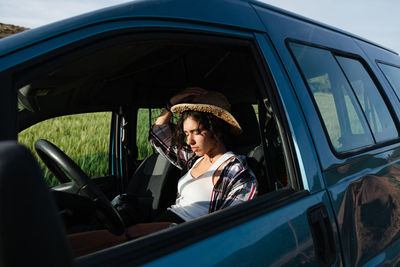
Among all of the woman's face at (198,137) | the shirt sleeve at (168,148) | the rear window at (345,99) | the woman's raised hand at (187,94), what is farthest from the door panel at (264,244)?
the shirt sleeve at (168,148)

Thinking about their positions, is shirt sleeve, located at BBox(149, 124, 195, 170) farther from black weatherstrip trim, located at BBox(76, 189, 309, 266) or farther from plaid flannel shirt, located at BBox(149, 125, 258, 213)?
black weatherstrip trim, located at BBox(76, 189, 309, 266)

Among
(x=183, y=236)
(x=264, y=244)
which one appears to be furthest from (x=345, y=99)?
(x=183, y=236)

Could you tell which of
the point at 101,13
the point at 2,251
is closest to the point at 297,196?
the point at 101,13

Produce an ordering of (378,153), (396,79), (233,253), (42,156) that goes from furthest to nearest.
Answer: (396,79), (42,156), (378,153), (233,253)

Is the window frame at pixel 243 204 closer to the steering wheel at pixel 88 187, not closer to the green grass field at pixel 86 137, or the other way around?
the steering wheel at pixel 88 187

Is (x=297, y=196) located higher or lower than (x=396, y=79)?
lower

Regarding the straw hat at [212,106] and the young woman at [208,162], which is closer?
the young woman at [208,162]

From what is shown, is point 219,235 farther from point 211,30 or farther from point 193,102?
point 193,102

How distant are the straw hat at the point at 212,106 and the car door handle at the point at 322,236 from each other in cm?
93

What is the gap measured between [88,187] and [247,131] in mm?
1171

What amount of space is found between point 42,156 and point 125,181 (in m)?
1.14

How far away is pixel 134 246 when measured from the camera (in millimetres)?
898

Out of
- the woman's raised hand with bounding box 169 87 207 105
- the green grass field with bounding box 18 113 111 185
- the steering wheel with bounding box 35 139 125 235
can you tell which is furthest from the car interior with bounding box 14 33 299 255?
the woman's raised hand with bounding box 169 87 207 105

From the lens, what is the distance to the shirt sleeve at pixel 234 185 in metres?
1.79
